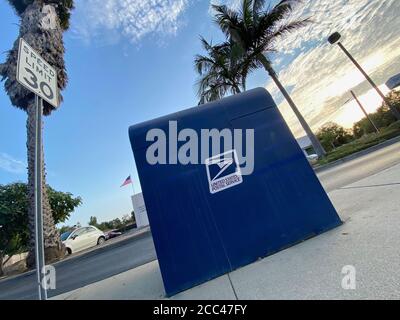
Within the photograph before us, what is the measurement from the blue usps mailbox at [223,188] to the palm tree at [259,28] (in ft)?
44.6

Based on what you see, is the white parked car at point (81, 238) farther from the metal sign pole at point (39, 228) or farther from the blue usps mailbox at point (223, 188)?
the blue usps mailbox at point (223, 188)

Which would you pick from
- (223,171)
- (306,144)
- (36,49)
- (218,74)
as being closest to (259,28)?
(218,74)

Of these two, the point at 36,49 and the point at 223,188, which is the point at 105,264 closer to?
the point at 223,188

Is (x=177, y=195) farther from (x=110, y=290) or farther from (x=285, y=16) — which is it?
(x=285, y=16)

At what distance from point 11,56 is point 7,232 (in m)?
13.2

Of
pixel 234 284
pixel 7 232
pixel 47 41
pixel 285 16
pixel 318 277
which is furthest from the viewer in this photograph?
pixel 7 232

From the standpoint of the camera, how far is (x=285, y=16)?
1513 centimetres

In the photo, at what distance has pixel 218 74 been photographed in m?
17.5

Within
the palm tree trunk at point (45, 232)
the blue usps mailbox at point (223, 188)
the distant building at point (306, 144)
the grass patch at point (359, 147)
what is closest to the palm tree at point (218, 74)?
the grass patch at point (359, 147)

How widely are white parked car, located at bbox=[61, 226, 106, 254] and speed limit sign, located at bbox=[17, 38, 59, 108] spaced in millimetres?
12415

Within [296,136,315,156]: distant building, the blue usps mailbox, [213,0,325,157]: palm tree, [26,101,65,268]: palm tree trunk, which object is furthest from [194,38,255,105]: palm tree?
[296,136,315,156]: distant building

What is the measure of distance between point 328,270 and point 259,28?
55.3 feet

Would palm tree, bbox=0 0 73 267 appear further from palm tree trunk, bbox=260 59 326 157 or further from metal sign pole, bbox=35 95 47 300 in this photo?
palm tree trunk, bbox=260 59 326 157
